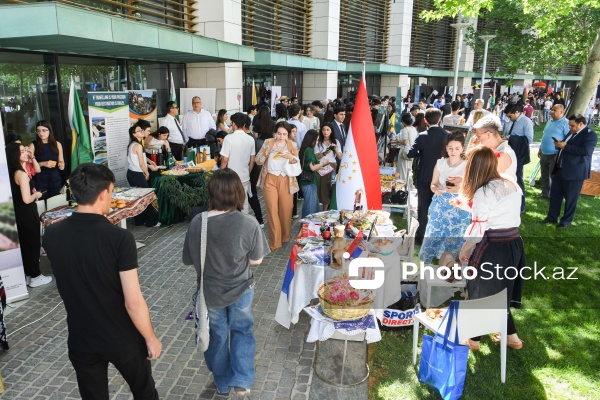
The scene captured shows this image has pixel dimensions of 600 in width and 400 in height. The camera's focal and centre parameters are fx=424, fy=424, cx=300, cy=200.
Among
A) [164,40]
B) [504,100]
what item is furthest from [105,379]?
[504,100]

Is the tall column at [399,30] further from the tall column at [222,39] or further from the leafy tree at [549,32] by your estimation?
the tall column at [222,39]

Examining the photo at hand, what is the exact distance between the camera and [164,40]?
289 inches

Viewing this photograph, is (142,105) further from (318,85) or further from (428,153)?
(318,85)

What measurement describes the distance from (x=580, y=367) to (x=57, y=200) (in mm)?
6545

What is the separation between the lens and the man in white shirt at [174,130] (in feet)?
28.9

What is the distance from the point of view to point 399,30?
2134 centimetres

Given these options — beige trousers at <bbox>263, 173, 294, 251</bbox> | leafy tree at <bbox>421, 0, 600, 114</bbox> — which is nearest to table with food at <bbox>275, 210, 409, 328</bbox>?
beige trousers at <bbox>263, 173, 294, 251</bbox>

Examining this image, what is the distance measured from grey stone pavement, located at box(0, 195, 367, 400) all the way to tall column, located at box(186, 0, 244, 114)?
21.1 feet

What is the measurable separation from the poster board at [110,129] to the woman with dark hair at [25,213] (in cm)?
228

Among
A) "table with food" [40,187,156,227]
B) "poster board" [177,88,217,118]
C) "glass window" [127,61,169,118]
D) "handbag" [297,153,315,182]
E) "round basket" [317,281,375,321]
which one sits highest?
"glass window" [127,61,169,118]

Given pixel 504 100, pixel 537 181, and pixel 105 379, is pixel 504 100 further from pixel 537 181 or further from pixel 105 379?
pixel 105 379

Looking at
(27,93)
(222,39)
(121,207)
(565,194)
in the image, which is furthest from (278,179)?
(222,39)

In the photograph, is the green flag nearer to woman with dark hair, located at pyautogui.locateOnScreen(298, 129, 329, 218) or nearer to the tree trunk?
woman with dark hair, located at pyautogui.locateOnScreen(298, 129, 329, 218)

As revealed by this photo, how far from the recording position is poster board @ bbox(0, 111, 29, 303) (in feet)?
14.5
